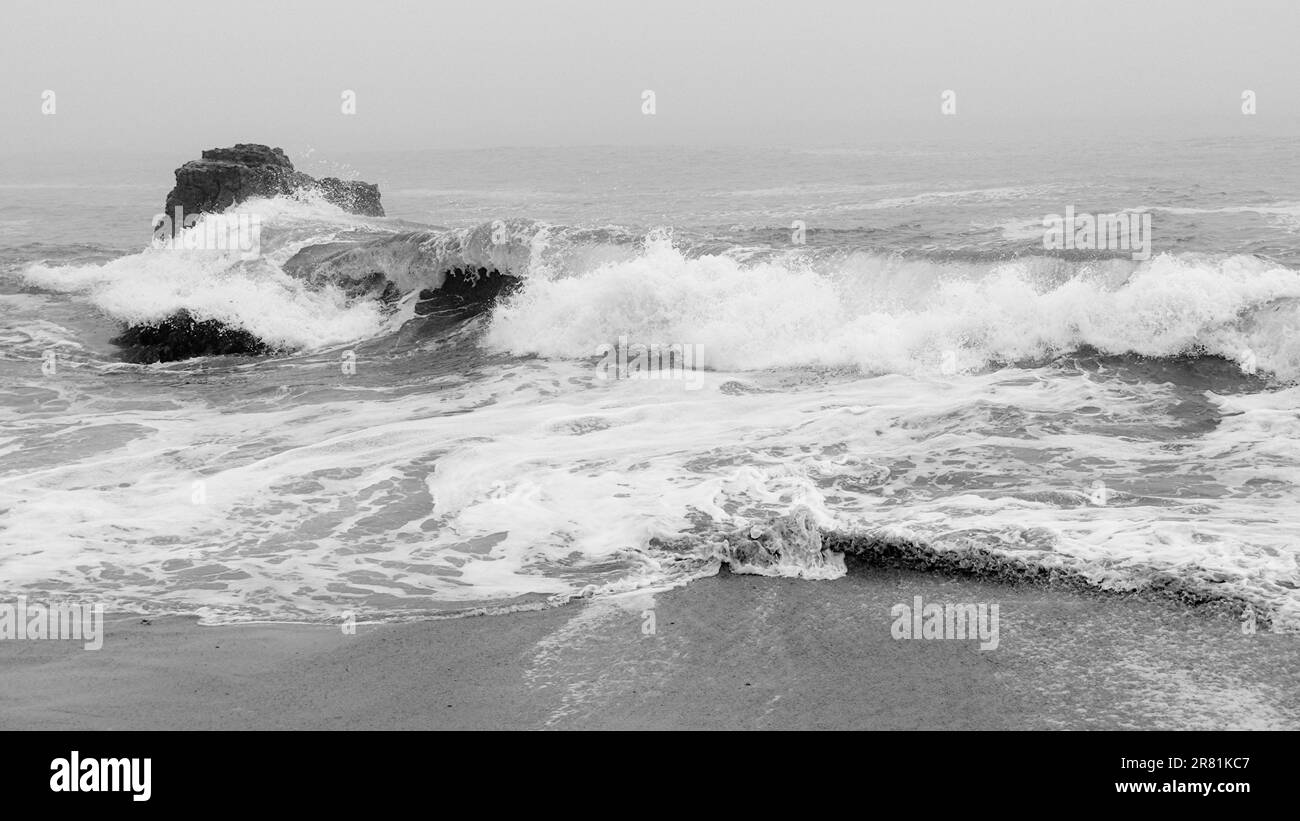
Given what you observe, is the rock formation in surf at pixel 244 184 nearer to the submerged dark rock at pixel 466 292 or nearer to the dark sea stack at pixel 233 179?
the dark sea stack at pixel 233 179

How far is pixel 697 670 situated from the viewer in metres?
4.74

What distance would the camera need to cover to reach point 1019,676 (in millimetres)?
4535

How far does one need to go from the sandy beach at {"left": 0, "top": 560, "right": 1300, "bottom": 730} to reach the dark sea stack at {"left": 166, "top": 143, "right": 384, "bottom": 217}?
587 inches

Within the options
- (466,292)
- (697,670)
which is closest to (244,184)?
(466,292)

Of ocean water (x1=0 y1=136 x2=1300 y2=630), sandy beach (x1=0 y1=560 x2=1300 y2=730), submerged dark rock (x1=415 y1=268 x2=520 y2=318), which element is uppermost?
submerged dark rock (x1=415 y1=268 x2=520 y2=318)

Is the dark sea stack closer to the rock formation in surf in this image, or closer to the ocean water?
the rock formation in surf

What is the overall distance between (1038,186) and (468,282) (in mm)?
16122

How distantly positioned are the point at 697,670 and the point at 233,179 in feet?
54.5

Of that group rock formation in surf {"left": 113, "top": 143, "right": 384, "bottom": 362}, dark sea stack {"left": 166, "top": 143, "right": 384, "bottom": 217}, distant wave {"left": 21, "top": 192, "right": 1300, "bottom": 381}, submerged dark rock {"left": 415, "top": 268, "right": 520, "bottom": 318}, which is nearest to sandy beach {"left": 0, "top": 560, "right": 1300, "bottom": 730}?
distant wave {"left": 21, "top": 192, "right": 1300, "bottom": 381}

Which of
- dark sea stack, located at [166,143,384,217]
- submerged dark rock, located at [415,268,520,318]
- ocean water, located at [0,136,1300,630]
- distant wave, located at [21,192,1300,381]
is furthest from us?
dark sea stack, located at [166,143,384,217]

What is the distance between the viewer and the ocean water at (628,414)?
601cm

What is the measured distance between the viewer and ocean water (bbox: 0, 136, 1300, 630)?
6.01m
